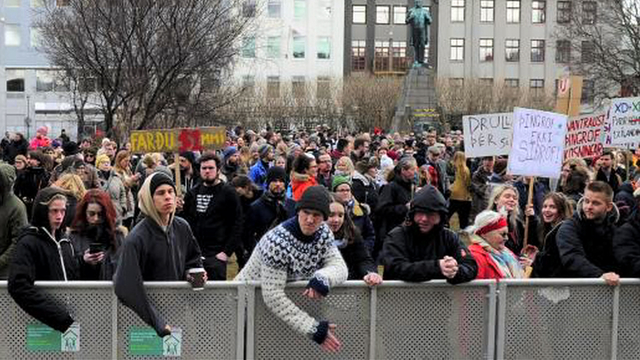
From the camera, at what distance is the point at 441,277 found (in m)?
6.05

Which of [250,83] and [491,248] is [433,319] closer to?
[491,248]

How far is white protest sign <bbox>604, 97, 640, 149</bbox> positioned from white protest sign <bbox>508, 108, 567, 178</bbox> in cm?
349

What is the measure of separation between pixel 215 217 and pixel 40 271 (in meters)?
3.23

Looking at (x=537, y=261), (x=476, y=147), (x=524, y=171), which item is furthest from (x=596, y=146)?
(x=537, y=261)

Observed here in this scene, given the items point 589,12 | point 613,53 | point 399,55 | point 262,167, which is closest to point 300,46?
point 399,55

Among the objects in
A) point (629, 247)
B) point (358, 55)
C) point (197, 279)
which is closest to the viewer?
point (197, 279)

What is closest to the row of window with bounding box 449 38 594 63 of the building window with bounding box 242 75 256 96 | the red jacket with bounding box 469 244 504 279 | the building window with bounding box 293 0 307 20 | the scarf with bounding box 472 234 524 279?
the building window with bounding box 293 0 307 20

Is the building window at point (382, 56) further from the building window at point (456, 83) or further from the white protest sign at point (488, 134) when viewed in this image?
the white protest sign at point (488, 134)

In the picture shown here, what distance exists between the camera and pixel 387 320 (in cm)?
609

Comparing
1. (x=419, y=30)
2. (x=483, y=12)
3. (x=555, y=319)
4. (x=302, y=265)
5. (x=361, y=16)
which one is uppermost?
(x=483, y=12)

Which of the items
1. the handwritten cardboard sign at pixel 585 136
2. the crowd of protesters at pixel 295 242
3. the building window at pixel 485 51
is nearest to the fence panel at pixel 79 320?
the crowd of protesters at pixel 295 242

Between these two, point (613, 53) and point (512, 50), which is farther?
point (512, 50)

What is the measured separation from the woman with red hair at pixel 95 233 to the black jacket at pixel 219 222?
1.89m

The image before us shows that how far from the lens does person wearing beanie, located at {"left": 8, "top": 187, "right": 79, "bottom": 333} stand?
224 inches
